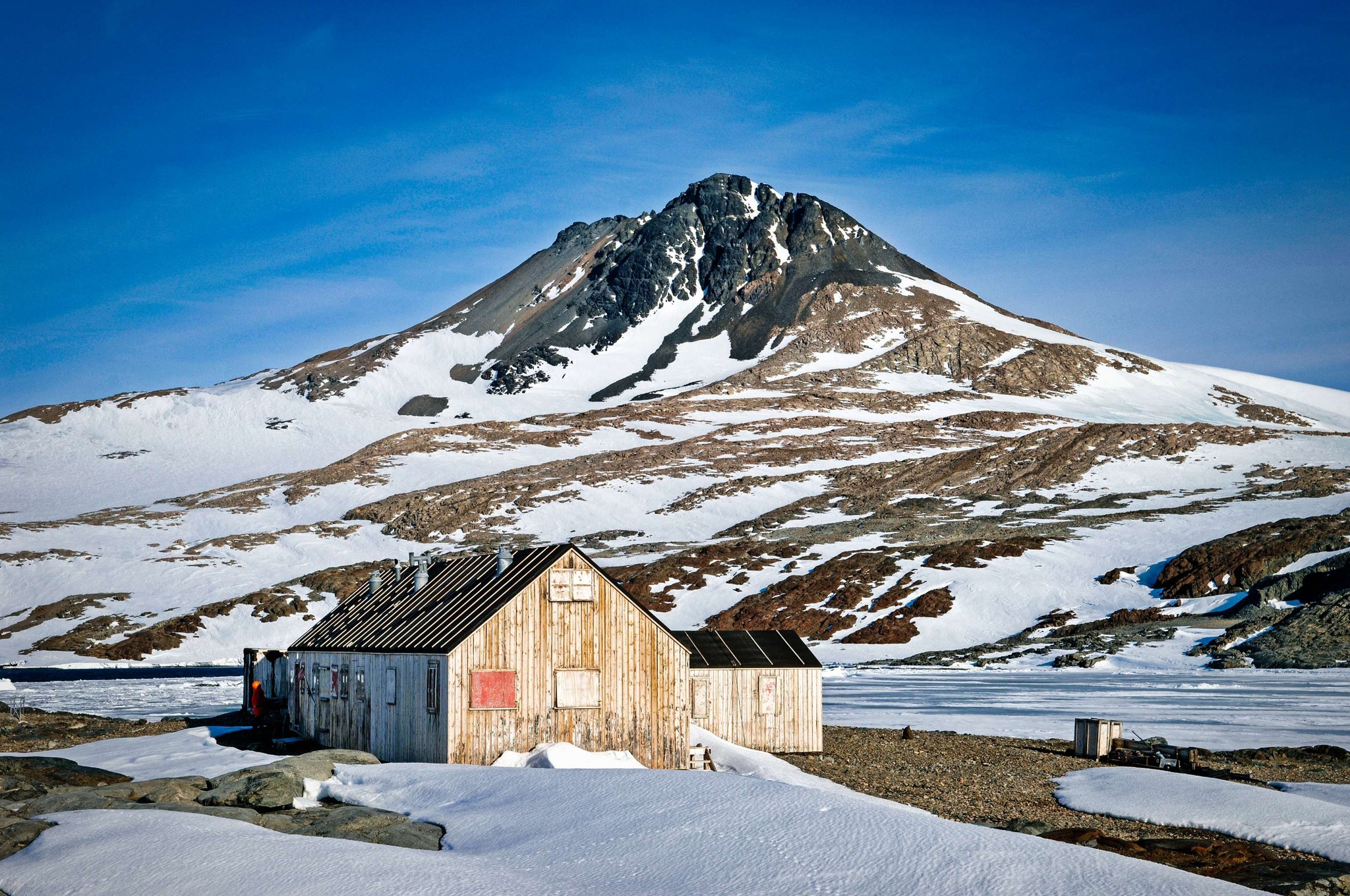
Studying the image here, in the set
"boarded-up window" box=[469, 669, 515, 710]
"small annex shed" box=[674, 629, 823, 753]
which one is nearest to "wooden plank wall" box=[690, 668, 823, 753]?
"small annex shed" box=[674, 629, 823, 753]

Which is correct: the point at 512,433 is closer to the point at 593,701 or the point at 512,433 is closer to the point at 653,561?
the point at 653,561

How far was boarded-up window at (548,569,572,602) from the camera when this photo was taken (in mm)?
27172

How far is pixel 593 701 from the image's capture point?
89.1 ft

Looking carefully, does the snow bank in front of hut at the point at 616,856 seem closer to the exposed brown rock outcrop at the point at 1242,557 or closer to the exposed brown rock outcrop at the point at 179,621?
the exposed brown rock outcrop at the point at 1242,557

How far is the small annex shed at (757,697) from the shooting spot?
32625 mm

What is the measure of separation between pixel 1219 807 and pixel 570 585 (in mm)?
13999

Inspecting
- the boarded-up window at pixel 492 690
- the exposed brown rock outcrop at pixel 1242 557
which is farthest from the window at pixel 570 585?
the exposed brown rock outcrop at pixel 1242 557

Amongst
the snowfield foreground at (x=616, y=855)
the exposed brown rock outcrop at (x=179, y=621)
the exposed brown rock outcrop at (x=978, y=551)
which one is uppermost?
the exposed brown rock outcrop at (x=978, y=551)

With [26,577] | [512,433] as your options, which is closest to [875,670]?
[26,577]

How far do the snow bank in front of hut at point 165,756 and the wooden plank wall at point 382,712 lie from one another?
2.08 m

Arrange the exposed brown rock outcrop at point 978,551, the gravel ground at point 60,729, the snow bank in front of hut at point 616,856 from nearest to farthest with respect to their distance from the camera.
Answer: the snow bank in front of hut at point 616,856 → the gravel ground at point 60,729 → the exposed brown rock outcrop at point 978,551

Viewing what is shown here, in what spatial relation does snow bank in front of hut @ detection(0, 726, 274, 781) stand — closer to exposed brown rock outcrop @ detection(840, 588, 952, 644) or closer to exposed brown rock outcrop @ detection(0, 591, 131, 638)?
exposed brown rock outcrop @ detection(840, 588, 952, 644)

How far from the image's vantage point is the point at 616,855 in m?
15.8

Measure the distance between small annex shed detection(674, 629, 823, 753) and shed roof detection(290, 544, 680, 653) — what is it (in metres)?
4.83
